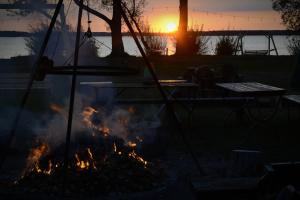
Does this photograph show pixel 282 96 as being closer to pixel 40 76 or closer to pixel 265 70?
pixel 40 76

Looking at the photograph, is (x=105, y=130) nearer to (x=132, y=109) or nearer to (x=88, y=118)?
(x=88, y=118)

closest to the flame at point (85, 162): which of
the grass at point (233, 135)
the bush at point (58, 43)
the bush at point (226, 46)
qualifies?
the grass at point (233, 135)

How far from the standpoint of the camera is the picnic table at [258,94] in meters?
7.25

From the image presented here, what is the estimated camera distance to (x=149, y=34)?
22.2 meters

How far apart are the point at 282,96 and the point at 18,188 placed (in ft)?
16.4

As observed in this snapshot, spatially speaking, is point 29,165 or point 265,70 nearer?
point 29,165

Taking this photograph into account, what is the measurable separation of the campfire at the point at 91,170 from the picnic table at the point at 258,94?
106 inches

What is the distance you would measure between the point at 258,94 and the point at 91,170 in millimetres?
3626

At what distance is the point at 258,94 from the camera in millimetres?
7246

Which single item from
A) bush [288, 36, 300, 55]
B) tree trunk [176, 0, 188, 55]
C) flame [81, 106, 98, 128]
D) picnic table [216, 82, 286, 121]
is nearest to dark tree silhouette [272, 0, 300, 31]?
bush [288, 36, 300, 55]

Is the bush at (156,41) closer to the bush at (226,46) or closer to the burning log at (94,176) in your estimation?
the bush at (226,46)

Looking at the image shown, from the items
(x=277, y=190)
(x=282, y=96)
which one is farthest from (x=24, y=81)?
(x=277, y=190)

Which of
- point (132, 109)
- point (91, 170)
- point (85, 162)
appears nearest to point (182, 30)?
point (132, 109)

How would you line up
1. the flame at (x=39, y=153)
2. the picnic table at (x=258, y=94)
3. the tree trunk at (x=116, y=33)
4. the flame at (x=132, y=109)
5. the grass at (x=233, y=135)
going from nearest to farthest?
1. the flame at (x=39, y=153)
2. the grass at (x=233, y=135)
3. the picnic table at (x=258, y=94)
4. the flame at (x=132, y=109)
5. the tree trunk at (x=116, y=33)
